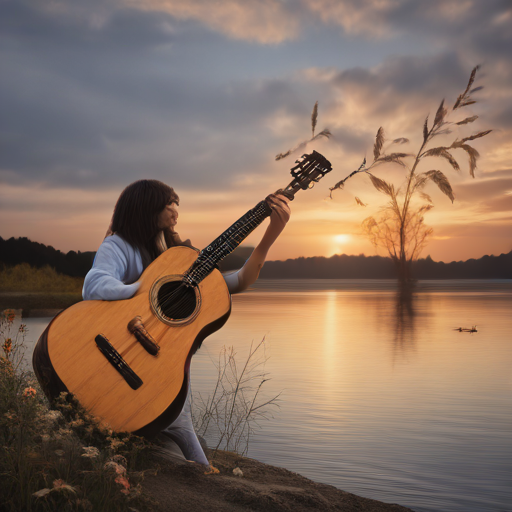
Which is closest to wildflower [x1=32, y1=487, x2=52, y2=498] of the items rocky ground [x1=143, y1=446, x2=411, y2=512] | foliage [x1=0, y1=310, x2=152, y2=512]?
foliage [x1=0, y1=310, x2=152, y2=512]

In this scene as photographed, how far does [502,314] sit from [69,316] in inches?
774

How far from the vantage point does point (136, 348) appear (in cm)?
284

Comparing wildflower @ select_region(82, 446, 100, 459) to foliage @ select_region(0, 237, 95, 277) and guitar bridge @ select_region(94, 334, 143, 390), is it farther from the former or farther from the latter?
foliage @ select_region(0, 237, 95, 277)

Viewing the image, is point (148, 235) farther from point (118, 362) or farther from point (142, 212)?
point (118, 362)

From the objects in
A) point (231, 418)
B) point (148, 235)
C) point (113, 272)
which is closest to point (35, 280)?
point (231, 418)

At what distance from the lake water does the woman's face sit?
2.20m

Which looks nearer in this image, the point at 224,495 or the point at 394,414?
the point at 224,495

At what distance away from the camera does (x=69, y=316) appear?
2.90 m

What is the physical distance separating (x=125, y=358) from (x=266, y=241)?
3.69 ft

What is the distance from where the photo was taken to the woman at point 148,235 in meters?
3.26

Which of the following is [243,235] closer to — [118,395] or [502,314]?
[118,395]

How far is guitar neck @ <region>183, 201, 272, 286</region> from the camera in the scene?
300 centimetres

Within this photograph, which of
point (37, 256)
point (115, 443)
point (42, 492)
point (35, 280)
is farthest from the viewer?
point (37, 256)

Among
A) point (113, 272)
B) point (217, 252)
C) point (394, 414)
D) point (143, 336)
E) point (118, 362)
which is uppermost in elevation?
point (217, 252)
